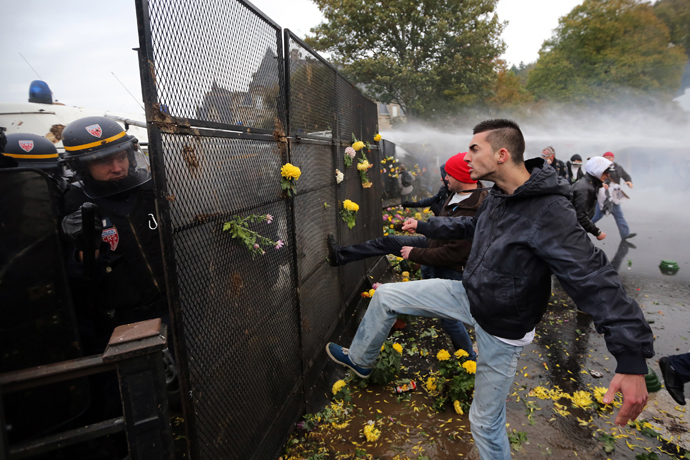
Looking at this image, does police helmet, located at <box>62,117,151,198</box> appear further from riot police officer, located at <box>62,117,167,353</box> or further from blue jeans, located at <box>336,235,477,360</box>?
blue jeans, located at <box>336,235,477,360</box>

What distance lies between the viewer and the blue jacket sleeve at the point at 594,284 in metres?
1.80

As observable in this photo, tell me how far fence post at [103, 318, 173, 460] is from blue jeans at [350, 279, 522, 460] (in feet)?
5.92

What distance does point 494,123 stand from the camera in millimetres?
2387

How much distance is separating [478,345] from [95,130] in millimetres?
3082

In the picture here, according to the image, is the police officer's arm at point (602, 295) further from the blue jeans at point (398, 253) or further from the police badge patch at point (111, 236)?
the police badge patch at point (111, 236)

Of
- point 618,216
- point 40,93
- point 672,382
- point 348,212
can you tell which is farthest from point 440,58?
point 672,382

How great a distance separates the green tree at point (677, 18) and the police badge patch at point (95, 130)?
49.7 meters

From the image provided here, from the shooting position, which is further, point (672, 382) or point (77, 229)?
point (672, 382)

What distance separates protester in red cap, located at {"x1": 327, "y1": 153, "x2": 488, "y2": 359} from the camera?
11.5 feet

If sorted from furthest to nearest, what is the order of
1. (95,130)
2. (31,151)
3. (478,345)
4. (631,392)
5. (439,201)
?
(439,201)
(31,151)
(95,130)
(478,345)
(631,392)

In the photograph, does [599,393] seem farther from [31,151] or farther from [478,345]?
[31,151]

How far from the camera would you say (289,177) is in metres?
2.86

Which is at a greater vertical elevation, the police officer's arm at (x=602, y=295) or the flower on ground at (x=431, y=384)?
the police officer's arm at (x=602, y=295)

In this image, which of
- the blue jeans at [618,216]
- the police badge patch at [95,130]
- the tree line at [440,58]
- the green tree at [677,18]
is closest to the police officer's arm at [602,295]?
the police badge patch at [95,130]
